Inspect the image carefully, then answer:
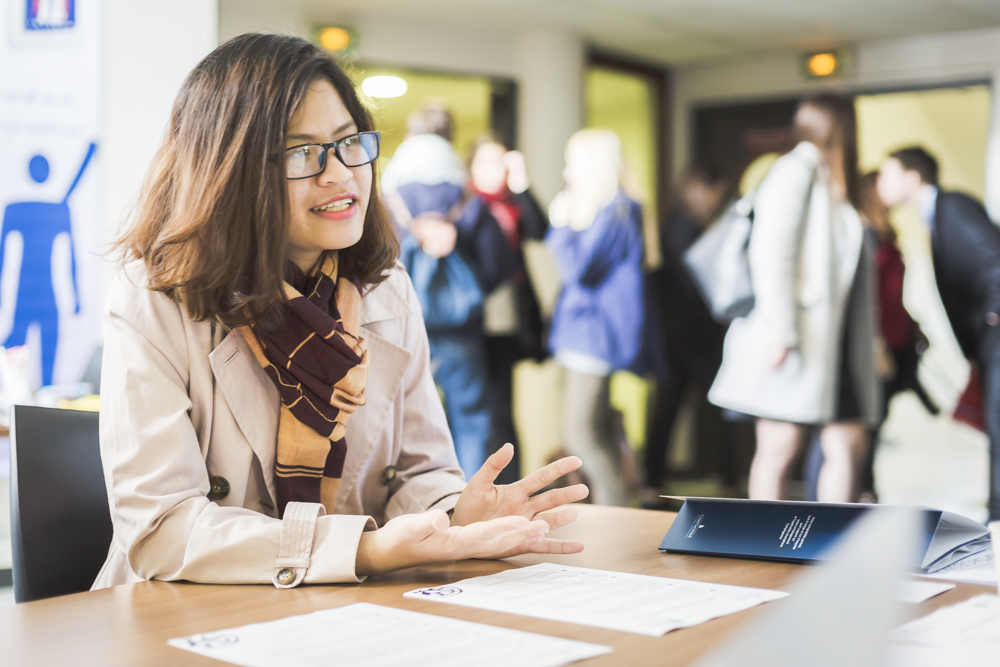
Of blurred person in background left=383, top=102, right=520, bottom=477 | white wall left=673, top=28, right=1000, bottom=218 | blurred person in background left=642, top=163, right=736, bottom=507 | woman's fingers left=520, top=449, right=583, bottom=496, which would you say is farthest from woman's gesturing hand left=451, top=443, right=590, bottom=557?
white wall left=673, top=28, right=1000, bottom=218

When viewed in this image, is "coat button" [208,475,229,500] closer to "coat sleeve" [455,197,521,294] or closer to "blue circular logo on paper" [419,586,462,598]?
"blue circular logo on paper" [419,586,462,598]

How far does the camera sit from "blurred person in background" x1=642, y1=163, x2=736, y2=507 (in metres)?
5.24

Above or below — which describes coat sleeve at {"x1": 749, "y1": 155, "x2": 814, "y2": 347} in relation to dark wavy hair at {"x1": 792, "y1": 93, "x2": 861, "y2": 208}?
below

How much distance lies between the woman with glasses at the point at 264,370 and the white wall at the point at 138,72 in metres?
2.75

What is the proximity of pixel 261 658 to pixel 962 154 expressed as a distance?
5460mm

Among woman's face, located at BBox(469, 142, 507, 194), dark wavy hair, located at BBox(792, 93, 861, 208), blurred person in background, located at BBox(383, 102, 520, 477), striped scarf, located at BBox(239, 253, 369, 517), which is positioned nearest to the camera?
striped scarf, located at BBox(239, 253, 369, 517)

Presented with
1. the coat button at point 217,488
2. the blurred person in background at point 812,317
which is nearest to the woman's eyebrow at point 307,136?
the coat button at point 217,488

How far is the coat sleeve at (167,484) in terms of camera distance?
1030 millimetres

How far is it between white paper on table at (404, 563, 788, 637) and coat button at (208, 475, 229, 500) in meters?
0.38

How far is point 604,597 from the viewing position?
91 cm

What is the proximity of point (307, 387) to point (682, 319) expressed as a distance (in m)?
4.36

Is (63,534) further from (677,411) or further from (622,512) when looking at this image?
(677,411)

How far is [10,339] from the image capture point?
365cm

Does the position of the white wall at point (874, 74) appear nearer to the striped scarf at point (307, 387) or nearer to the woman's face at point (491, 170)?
the woman's face at point (491, 170)
